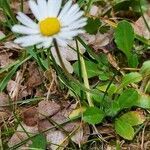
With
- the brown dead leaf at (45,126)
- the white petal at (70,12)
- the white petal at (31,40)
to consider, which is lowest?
the brown dead leaf at (45,126)

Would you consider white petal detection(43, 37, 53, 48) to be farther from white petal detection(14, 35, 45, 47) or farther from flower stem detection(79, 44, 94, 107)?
flower stem detection(79, 44, 94, 107)

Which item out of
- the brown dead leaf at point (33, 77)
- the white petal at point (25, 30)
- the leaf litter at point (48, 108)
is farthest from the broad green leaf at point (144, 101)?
the white petal at point (25, 30)

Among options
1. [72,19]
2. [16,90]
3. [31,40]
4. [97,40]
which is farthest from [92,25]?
[31,40]

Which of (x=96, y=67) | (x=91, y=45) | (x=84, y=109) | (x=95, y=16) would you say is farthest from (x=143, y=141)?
(x=95, y=16)

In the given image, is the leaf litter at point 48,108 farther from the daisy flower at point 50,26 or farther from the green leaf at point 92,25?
the daisy flower at point 50,26

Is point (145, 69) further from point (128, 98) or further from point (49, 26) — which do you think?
point (49, 26)
